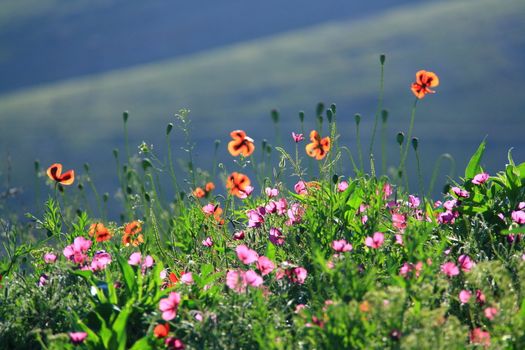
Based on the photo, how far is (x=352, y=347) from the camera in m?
2.14

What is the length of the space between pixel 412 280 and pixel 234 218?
1.46 metres

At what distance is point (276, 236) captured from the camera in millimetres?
3053

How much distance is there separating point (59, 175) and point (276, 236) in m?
0.91

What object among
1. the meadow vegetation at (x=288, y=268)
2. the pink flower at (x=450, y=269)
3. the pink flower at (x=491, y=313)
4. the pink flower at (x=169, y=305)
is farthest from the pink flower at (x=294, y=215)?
the pink flower at (x=491, y=313)

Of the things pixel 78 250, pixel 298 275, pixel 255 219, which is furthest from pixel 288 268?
pixel 78 250

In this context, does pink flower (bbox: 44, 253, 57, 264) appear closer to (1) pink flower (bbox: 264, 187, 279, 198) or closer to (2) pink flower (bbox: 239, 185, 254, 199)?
(2) pink flower (bbox: 239, 185, 254, 199)

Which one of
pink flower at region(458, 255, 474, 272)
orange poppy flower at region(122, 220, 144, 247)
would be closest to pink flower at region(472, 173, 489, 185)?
pink flower at region(458, 255, 474, 272)

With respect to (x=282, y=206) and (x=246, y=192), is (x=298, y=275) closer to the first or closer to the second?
(x=282, y=206)

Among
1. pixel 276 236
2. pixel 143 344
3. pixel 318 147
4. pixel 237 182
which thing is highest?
pixel 318 147

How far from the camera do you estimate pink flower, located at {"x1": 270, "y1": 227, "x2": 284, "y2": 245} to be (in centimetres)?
304

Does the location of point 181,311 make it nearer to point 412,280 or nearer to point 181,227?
point 412,280

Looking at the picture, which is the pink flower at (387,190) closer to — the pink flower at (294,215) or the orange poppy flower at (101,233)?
the pink flower at (294,215)

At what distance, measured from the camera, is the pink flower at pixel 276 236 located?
3.04 meters

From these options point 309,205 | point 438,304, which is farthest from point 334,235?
point 438,304
